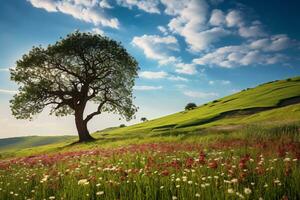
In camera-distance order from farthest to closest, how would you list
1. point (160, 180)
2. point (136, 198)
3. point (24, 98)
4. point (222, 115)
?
1. point (222, 115)
2. point (24, 98)
3. point (160, 180)
4. point (136, 198)

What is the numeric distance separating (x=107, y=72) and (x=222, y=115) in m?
26.4

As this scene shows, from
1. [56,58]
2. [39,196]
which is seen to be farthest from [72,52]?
[39,196]

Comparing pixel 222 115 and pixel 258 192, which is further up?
pixel 222 115

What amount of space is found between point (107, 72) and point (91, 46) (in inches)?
184

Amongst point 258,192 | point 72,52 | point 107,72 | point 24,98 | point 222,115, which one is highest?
point 72,52

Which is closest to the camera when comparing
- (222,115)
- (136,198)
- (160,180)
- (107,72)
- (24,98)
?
(136,198)

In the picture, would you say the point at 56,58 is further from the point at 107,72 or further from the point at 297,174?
the point at 297,174

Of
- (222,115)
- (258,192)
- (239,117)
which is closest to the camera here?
A: (258,192)

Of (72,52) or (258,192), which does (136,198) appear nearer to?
(258,192)

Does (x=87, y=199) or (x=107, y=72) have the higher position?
(x=107, y=72)

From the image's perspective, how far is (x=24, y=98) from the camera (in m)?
42.2

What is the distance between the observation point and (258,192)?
6457mm

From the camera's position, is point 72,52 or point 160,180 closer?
point 160,180

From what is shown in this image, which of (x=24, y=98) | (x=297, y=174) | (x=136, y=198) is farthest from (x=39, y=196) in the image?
(x=24, y=98)
